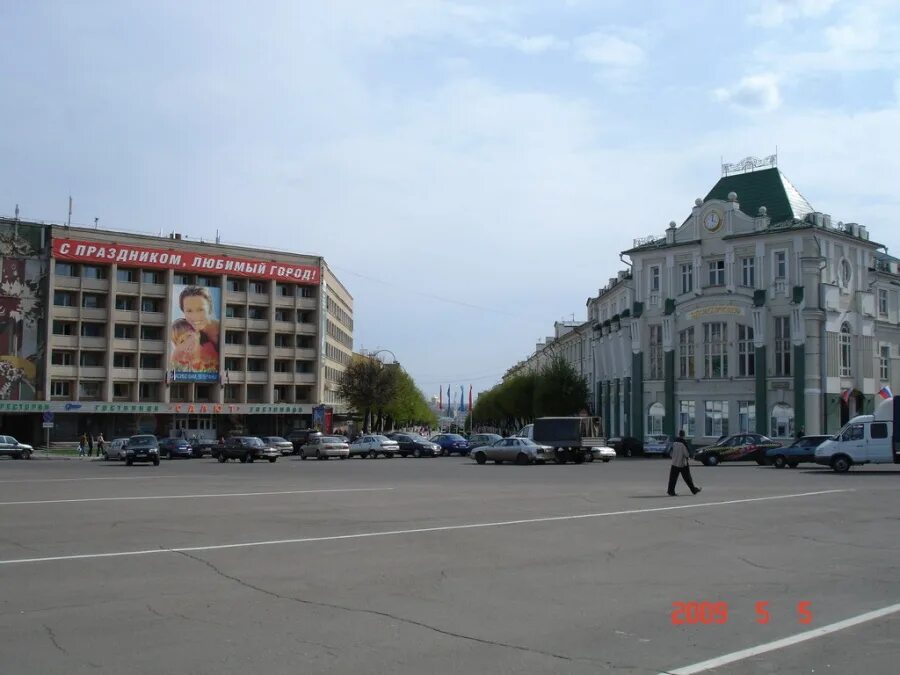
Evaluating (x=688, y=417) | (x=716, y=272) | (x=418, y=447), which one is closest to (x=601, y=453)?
(x=418, y=447)

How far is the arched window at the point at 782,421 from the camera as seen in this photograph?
191ft

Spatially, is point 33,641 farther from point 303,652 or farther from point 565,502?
point 565,502

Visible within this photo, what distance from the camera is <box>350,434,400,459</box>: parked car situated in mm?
56531

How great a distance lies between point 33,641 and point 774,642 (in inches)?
244

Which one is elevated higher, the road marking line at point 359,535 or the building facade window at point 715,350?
the building facade window at point 715,350

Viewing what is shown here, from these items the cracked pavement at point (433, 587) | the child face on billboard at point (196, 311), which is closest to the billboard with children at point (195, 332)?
the child face on billboard at point (196, 311)

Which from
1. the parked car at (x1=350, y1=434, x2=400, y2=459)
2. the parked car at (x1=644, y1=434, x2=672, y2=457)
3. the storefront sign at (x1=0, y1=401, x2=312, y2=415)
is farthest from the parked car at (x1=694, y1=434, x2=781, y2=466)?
the storefront sign at (x1=0, y1=401, x2=312, y2=415)

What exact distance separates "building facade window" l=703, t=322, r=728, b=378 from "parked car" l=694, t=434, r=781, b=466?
661 inches

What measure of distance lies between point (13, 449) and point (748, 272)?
4891 centimetres

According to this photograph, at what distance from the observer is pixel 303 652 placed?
718 cm

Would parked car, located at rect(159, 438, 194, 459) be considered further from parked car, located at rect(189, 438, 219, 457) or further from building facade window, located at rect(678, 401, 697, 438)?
building facade window, located at rect(678, 401, 697, 438)

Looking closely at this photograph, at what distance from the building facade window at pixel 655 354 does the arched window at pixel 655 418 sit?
Answer: 211 centimetres
